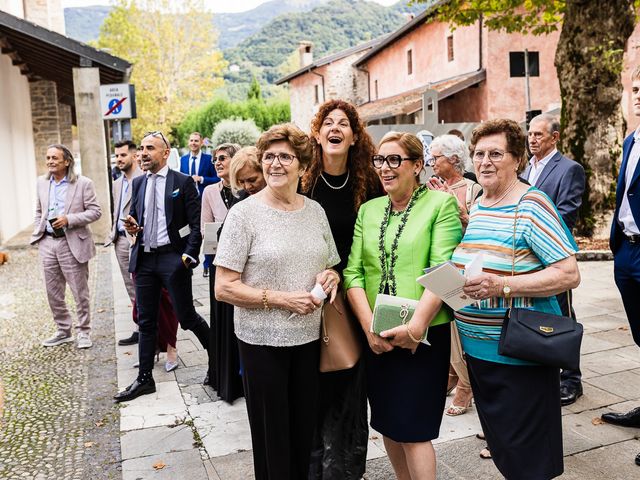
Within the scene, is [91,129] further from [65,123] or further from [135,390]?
[65,123]

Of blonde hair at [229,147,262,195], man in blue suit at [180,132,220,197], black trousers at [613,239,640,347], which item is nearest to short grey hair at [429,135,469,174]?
black trousers at [613,239,640,347]

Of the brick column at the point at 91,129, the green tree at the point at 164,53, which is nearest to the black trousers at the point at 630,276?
the brick column at the point at 91,129

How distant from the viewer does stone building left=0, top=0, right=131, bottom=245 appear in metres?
14.1

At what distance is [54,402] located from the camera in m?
5.25

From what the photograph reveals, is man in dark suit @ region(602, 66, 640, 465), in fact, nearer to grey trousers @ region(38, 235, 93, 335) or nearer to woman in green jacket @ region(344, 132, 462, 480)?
woman in green jacket @ region(344, 132, 462, 480)

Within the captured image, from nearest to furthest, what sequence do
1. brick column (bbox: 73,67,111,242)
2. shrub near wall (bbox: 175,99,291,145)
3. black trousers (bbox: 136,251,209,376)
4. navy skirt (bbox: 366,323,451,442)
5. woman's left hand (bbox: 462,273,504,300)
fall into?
woman's left hand (bbox: 462,273,504,300), navy skirt (bbox: 366,323,451,442), black trousers (bbox: 136,251,209,376), brick column (bbox: 73,67,111,242), shrub near wall (bbox: 175,99,291,145)

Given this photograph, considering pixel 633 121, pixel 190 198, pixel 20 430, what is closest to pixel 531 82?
pixel 633 121

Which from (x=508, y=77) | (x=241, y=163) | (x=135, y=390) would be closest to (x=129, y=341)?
(x=135, y=390)

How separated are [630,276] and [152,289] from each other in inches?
136

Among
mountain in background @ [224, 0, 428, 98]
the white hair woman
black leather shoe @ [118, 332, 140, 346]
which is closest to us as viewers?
the white hair woman

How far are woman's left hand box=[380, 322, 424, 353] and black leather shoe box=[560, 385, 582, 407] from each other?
2219mm

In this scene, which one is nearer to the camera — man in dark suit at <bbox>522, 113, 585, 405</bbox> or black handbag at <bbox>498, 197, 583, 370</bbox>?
black handbag at <bbox>498, 197, 583, 370</bbox>

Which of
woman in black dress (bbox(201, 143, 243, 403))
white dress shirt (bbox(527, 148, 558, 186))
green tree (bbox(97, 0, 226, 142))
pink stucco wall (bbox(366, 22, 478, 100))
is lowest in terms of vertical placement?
woman in black dress (bbox(201, 143, 243, 403))

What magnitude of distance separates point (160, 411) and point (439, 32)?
996 inches
